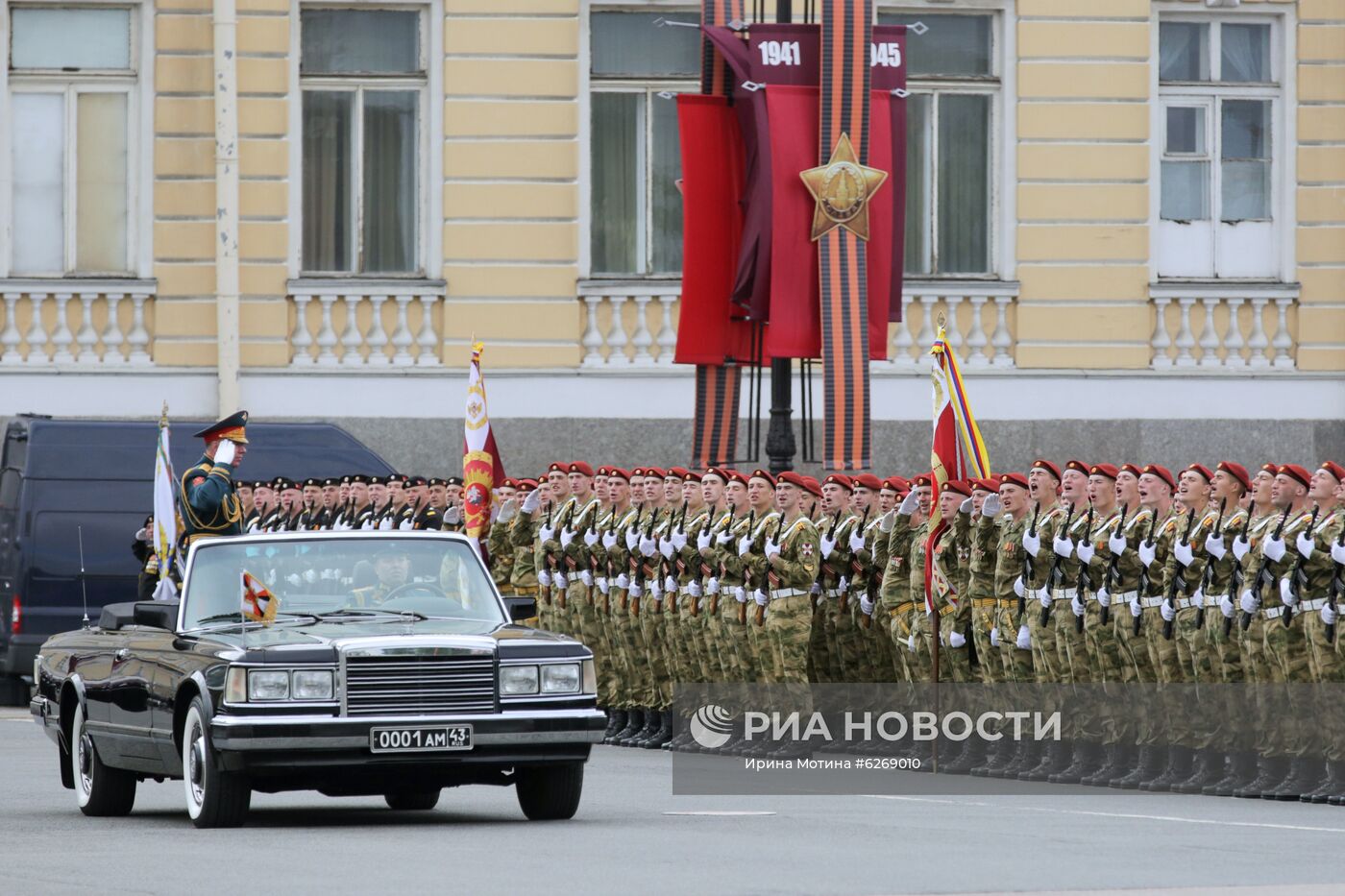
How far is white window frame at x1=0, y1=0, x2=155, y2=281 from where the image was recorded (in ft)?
87.0

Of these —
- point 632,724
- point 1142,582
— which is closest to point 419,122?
point 632,724

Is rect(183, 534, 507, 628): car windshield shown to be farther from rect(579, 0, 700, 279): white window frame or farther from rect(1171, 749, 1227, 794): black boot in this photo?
rect(579, 0, 700, 279): white window frame

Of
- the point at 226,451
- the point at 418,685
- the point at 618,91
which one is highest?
the point at 618,91

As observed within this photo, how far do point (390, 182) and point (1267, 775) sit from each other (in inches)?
560

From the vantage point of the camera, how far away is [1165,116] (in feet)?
89.9

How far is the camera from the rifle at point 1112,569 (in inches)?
639

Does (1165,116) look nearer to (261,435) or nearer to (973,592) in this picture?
(261,435)

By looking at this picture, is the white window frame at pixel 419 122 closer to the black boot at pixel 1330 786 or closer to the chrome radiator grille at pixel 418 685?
the black boot at pixel 1330 786

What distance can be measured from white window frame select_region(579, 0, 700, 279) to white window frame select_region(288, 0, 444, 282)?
1317 mm

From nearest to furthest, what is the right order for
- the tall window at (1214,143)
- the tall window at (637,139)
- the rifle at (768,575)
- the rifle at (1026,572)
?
the rifle at (1026,572) → the rifle at (768,575) → the tall window at (637,139) → the tall window at (1214,143)

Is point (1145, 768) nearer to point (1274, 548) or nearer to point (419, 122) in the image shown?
point (1274, 548)

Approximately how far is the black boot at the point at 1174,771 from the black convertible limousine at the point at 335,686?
3.99 m

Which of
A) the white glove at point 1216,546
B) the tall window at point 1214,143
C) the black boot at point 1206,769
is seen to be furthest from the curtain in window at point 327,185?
the black boot at point 1206,769

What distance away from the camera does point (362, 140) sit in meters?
27.2
